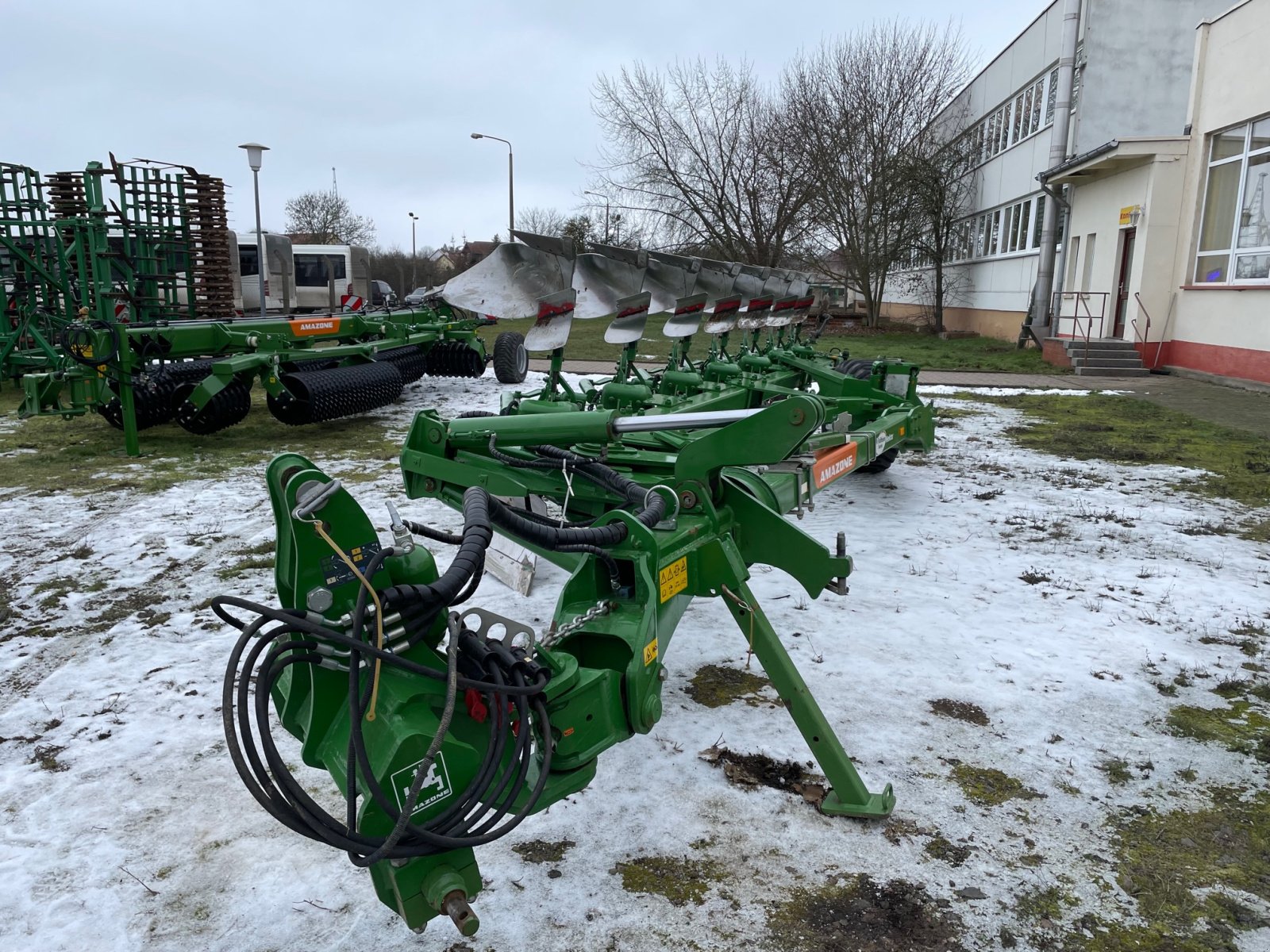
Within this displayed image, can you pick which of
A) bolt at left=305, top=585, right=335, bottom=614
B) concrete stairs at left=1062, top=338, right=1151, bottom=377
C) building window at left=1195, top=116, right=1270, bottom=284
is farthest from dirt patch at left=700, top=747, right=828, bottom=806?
concrete stairs at left=1062, top=338, right=1151, bottom=377

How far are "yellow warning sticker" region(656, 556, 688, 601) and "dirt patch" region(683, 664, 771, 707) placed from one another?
1.01 m

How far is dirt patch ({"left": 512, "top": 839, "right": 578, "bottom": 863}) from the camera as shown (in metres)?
2.70

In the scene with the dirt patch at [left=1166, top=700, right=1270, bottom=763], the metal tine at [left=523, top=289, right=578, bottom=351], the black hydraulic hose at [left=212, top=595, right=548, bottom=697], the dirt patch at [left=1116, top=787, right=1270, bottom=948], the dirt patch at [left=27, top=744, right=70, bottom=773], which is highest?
the metal tine at [left=523, top=289, right=578, bottom=351]

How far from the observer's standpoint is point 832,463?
148 inches

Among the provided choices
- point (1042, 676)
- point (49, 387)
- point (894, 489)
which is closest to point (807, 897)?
point (1042, 676)

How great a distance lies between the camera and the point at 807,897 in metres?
2.56

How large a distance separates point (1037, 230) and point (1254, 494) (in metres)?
17.6

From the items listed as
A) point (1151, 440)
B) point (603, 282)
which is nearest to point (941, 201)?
point (1151, 440)

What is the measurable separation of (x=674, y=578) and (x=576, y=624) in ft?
1.37

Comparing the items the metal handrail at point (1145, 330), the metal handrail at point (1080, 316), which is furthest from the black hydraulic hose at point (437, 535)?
the metal handrail at point (1145, 330)

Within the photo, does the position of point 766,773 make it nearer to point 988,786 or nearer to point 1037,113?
point 988,786

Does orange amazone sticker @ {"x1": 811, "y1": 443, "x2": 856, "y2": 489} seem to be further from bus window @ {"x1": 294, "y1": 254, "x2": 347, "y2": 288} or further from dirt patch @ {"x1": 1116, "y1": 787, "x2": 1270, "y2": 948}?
bus window @ {"x1": 294, "y1": 254, "x2": 347, "y2": 288}

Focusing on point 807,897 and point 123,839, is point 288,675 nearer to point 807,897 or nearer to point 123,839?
point 123,839

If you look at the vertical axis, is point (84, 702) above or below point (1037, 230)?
below
